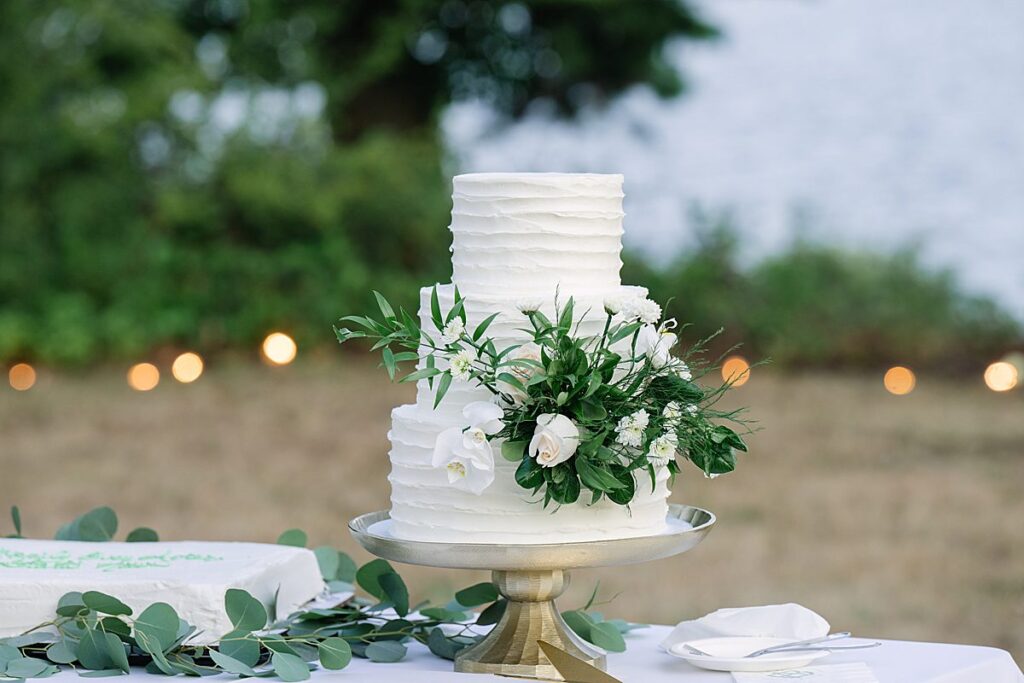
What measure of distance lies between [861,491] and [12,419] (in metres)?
4.26

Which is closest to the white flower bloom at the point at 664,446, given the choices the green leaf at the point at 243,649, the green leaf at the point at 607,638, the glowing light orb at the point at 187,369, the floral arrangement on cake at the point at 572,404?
the floral arrangement on cake at the point at 572,404

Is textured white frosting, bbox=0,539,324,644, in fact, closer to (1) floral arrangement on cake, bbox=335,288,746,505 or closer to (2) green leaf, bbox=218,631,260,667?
(2) green leaf, bbox=218,631,260,667

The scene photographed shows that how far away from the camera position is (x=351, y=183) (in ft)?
27.5

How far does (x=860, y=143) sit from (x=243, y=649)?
6.82 m

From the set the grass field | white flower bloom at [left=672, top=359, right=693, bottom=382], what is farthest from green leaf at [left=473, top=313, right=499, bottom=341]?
the grass field

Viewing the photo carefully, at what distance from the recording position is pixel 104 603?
5.77 feet

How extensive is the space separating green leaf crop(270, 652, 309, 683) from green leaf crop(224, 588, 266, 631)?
106mm

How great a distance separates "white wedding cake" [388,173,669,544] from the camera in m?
1.66

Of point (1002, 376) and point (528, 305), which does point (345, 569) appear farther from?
point (1002, 376)

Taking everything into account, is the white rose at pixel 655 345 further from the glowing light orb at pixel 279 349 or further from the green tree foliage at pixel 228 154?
the green tree foliage at pixel 228 154

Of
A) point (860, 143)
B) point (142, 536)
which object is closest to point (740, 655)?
point (142, 536)

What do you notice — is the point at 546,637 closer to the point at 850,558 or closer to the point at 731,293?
the point at 850,558

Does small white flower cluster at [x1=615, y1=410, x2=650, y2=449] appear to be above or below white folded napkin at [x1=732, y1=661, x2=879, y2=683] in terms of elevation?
above

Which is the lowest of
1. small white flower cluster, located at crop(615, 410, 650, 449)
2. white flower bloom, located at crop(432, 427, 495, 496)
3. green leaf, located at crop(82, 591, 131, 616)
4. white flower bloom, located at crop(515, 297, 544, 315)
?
green leaf, located at crop(82, 591, 131, 616)
